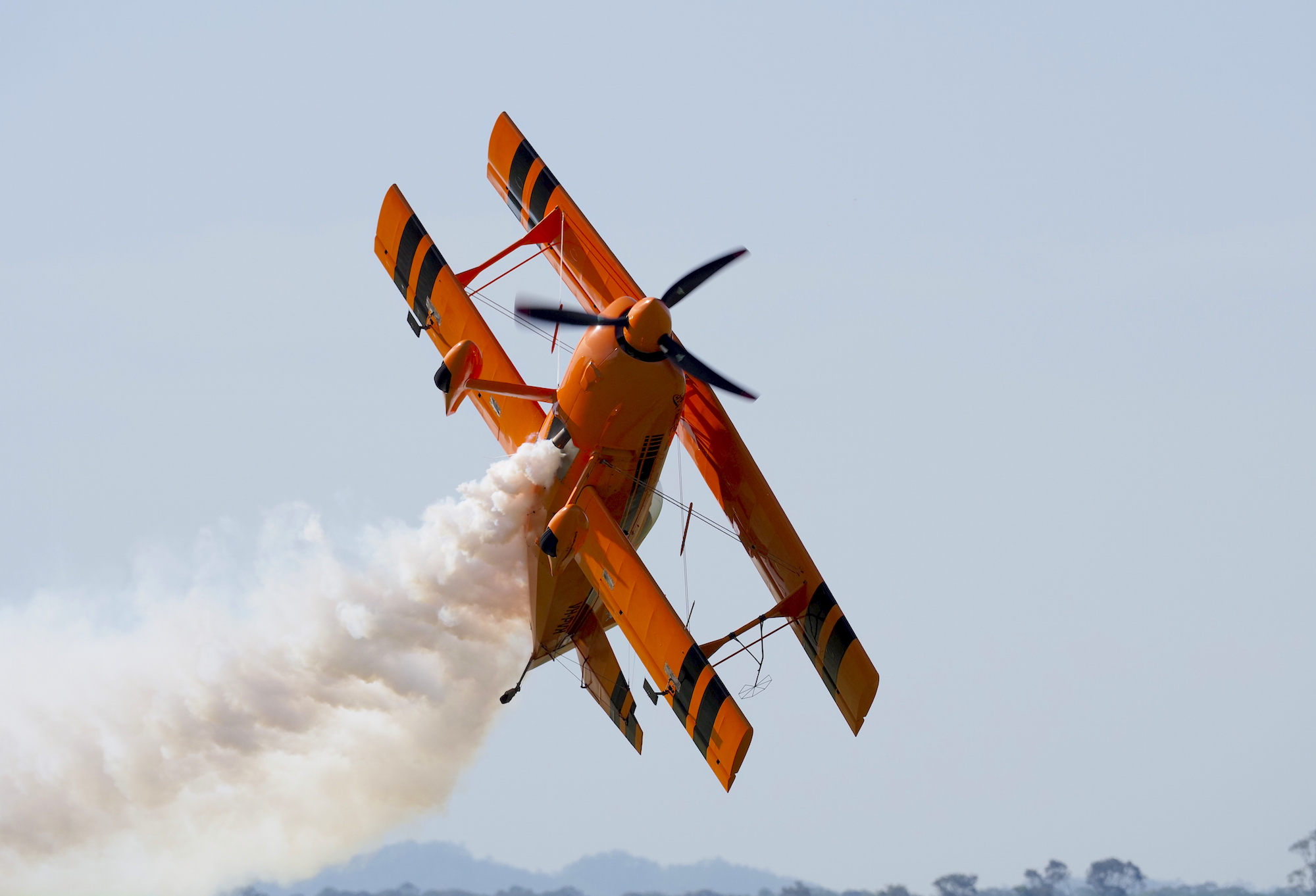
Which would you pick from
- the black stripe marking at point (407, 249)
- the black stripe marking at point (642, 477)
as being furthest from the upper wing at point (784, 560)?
the black stripe marking at point (407, 249)

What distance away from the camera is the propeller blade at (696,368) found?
23531mm

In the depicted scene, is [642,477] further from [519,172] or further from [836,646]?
[519,172]

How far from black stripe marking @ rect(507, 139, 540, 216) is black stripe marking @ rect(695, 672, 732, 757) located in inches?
403

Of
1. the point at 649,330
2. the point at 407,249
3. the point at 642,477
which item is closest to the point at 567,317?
the point at 649,330

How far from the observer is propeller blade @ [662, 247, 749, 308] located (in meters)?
24.8

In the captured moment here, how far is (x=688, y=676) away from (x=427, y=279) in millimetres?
8586

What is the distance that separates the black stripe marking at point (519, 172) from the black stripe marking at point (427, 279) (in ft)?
7.83

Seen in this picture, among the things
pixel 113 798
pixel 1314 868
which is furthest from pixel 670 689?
pixel 1314 868

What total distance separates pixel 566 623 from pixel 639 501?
3.46 meters

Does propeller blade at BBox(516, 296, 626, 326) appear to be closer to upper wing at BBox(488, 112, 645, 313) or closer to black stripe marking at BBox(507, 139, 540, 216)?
upper wing at BBox(488, 112, 645, 313)

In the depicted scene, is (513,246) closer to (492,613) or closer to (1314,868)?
(492,613)

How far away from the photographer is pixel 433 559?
1077 inches

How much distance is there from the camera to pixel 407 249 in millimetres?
28125

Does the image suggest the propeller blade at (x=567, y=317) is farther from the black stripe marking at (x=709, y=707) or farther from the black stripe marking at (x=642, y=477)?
the black stripe marking at (x=709, y=707)
